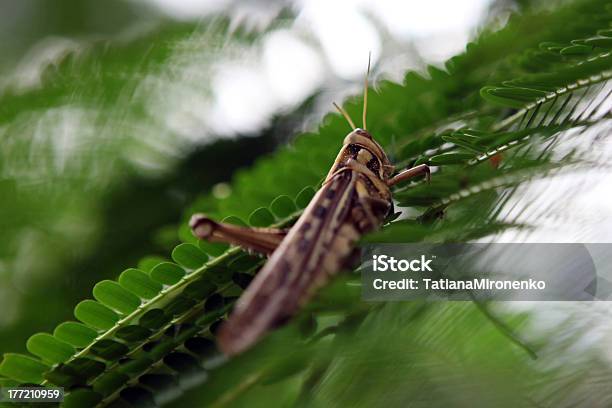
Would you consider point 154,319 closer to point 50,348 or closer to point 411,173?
point 50,348

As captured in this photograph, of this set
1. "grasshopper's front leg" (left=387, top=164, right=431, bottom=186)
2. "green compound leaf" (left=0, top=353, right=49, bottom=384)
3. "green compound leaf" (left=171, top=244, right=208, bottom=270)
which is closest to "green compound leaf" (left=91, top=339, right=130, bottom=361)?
"green compound leaf" (left=0, top=353, right=49, bottom=384)

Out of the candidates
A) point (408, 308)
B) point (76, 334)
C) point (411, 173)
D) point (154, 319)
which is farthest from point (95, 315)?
point (411, 173)

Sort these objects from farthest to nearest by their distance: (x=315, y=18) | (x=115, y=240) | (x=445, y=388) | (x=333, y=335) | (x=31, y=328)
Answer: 1. (x=315, y=18)
2. (x=115, y=240)
3. (x=31, y=328)
4. (x=333, y=335)
5. (x=445, y=388)

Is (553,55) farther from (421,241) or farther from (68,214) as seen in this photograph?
(68,214)

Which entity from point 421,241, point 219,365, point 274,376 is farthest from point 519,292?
point 219,365

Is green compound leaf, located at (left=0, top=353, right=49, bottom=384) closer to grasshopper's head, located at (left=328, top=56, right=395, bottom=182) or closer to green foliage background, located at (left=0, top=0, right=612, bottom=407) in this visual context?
green foliage background, located at (left=0, top=0, right=612, bottom=407)

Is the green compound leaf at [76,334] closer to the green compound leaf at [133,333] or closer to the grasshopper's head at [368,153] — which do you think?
the green compound leaf at [133,333]
